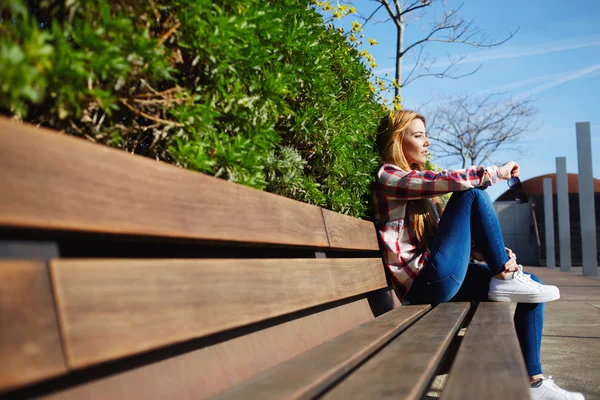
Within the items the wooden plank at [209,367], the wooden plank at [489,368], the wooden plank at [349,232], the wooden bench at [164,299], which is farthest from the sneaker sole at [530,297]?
the wooden plank at [209,367]

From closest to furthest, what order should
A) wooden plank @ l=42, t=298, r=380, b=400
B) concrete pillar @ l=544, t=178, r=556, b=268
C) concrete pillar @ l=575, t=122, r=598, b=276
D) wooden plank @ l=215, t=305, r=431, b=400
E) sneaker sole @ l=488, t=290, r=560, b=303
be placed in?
1. wooden plank @ l=42, t=298, r=380, b=400
2. wooden plank @ l=215, t=305, r=431, b=400
3. sneaker sole @ l=488, t=290, r=560, b=303
4. concrete pillar @ l=575, t=122, r=598, b=276
5. concrete pillar @ l=544, t=178, r=556, b=268

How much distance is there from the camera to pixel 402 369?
1480mm

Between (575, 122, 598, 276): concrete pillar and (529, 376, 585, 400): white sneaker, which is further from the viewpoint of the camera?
(575, 122, 598, 276): concrete pillar

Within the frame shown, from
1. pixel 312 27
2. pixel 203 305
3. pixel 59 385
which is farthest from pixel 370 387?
pixel 312 27

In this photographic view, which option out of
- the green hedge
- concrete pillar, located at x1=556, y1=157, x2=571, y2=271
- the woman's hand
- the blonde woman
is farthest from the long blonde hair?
concrete pillar, located at x1=556, y1=157, x2=571, y2=271

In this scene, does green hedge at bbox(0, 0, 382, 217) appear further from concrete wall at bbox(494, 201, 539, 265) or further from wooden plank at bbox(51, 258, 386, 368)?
concrete wall at bbox(494, 201, 539, 265)

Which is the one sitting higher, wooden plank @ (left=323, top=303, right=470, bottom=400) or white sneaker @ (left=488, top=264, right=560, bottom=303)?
white sneaker @ (left=488, top=264, right=560, bottom=303)

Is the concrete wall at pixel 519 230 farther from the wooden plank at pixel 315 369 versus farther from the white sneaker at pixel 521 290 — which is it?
the wooden plank at pixel 315 369

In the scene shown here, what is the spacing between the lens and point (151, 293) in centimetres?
112

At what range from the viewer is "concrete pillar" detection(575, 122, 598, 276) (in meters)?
13.0

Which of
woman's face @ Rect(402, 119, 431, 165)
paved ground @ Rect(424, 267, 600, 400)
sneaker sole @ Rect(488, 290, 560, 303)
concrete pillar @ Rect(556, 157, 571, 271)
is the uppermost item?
concrete pillar @ Rect(556, 157, 571, 271)

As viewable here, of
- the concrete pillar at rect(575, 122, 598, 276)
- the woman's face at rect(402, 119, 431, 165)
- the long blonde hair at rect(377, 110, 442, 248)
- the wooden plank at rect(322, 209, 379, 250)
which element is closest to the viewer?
the wooden plank at rect(322, 209, 379, 250)

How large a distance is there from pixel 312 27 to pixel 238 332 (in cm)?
153

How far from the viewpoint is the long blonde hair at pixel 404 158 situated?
3529 millimetres
